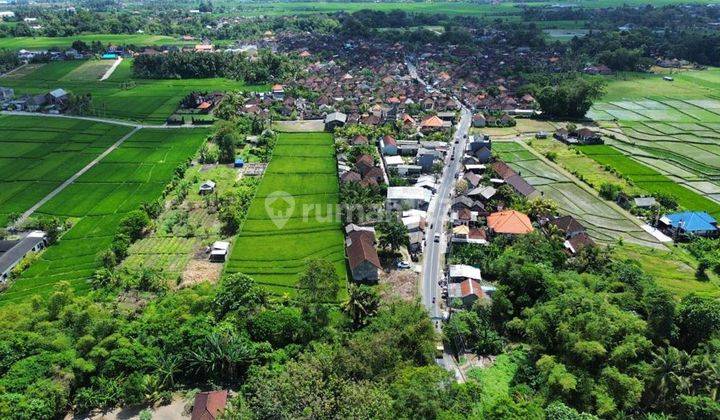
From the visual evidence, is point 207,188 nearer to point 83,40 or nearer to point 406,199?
point 406,199

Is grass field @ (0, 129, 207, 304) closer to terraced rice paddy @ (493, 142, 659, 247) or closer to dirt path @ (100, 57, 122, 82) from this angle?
terraced rice paddy @ (493, 142, 659, 247)

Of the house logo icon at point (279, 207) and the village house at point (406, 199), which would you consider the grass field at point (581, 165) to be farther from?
the house logo icon at point (279, 207)

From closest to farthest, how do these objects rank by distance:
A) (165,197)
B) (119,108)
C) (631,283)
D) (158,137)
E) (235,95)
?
(631,283) < (165,197) < (158,137) < (119,108) < (235,95)

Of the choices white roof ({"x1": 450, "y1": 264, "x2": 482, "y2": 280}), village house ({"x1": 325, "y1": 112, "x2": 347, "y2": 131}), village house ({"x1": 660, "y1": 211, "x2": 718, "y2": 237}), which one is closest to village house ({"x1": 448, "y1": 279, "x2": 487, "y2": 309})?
white roof ({"x1": 450, "y1": 264, "x2": 482, "y2": 280})

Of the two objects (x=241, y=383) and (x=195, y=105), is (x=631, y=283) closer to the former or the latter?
(x=241, y=383)

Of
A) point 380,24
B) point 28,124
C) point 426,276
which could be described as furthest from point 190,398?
point 380,24
